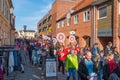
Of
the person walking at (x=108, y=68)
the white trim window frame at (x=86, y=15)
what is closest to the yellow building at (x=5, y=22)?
the white trim window frame at (x=86, y=15)

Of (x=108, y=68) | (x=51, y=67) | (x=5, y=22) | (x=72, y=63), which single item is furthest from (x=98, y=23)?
(x=108, y=68)

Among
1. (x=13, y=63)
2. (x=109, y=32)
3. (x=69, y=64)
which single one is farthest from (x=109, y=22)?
(x=69, y=64)

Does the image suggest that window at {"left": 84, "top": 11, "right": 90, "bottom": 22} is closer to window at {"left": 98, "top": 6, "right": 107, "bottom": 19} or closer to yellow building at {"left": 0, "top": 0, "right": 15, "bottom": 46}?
window at {"left": 98, "top": 6, "right": 107, "bottom": 19}

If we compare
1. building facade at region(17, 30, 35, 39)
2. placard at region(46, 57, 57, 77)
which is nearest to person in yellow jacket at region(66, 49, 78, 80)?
placard at region(46, 57, 57, 77)

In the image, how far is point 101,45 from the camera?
25.2 m

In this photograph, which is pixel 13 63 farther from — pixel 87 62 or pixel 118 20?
pixel 118 20

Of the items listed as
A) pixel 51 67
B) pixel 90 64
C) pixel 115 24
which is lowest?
pixel 51 67

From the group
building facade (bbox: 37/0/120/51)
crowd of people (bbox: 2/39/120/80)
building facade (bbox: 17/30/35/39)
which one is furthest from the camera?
building facade (bbox: 17/30/35/39)

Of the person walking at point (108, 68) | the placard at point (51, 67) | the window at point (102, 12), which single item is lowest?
the placard at point (51, 67)

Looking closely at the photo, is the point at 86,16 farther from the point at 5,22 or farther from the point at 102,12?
the point at 5,22

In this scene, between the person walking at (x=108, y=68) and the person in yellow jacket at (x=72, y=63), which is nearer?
the person walking at (x=108, y=68)

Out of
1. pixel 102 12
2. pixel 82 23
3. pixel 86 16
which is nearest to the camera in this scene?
pixel 102 12

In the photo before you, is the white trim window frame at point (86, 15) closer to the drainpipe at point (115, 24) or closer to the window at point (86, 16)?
the window at point (86, 16)

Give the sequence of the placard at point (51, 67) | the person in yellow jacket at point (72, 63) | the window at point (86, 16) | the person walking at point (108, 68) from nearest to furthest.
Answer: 1. the person walking at point (108, 68)
2. the person in yellow jacket at point (72, 63)
3. the placard at point (51, 67)
4. the window at point (86, 16)
